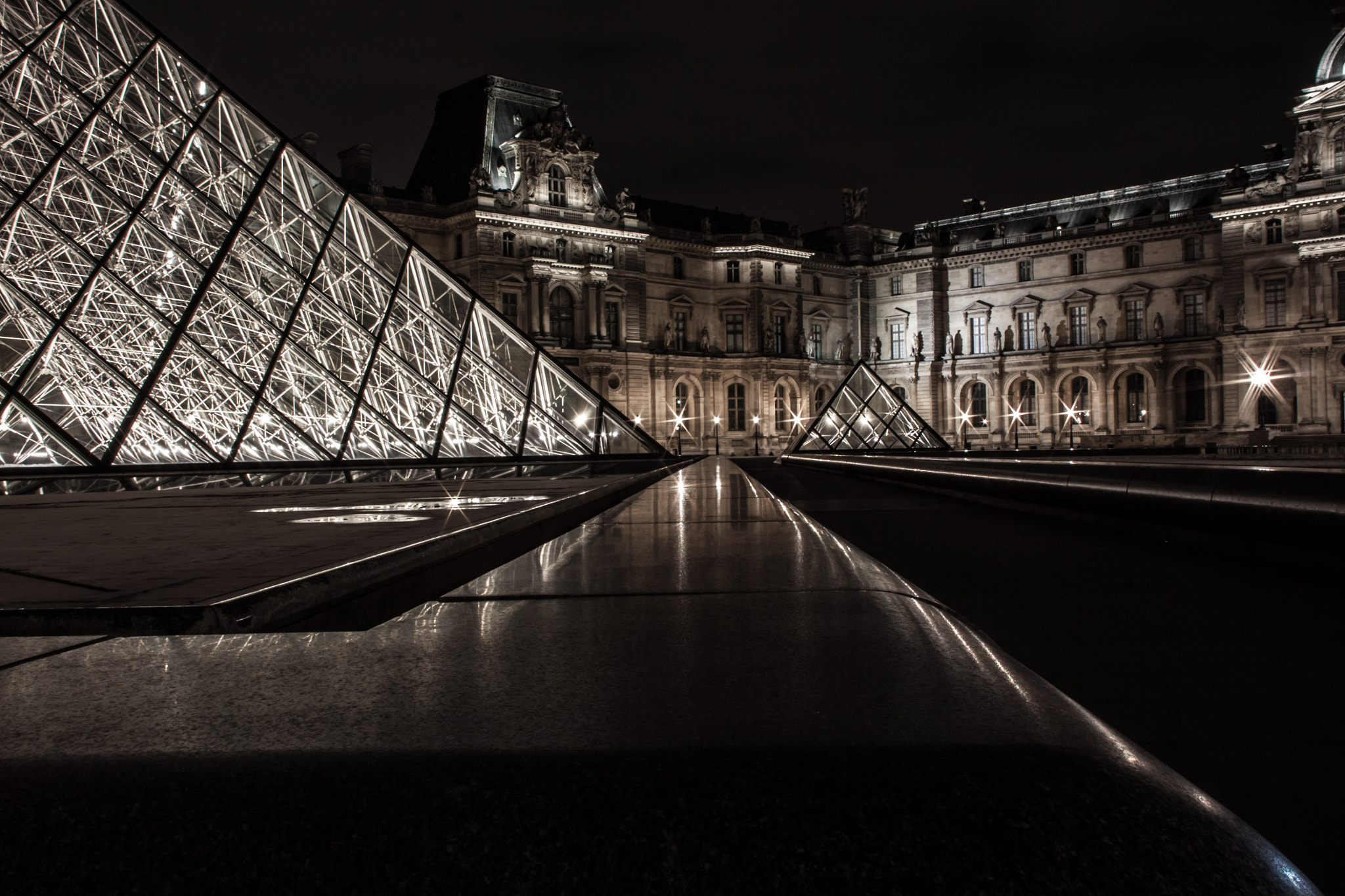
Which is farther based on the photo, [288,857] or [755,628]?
[755,628]

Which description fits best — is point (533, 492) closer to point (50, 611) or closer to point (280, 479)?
point (50, 611)

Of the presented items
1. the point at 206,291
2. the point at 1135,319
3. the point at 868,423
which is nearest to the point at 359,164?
the point at 868,423

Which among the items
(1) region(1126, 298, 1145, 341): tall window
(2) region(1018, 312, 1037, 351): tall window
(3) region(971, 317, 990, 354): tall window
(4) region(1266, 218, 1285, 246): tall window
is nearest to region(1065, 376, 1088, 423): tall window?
(2) region(1018, 312, 1037, 351): tall window

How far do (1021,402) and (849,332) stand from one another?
10189 millimetres

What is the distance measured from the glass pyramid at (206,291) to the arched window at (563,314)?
26.6 meters

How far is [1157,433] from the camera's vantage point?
4428 cm

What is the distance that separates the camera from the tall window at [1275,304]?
132ft

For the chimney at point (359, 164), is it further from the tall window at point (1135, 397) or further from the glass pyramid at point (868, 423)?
the tall window at point (1135, 397)

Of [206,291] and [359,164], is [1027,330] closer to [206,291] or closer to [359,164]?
[359,164]

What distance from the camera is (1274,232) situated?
131 feet

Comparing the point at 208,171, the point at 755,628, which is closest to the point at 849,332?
the point at 208,171

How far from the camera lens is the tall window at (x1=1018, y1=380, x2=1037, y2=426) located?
48344 mm

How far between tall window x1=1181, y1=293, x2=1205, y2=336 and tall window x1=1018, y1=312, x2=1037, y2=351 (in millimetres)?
7038

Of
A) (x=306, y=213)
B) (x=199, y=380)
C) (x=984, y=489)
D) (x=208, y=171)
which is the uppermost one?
(x=208, y=171)
